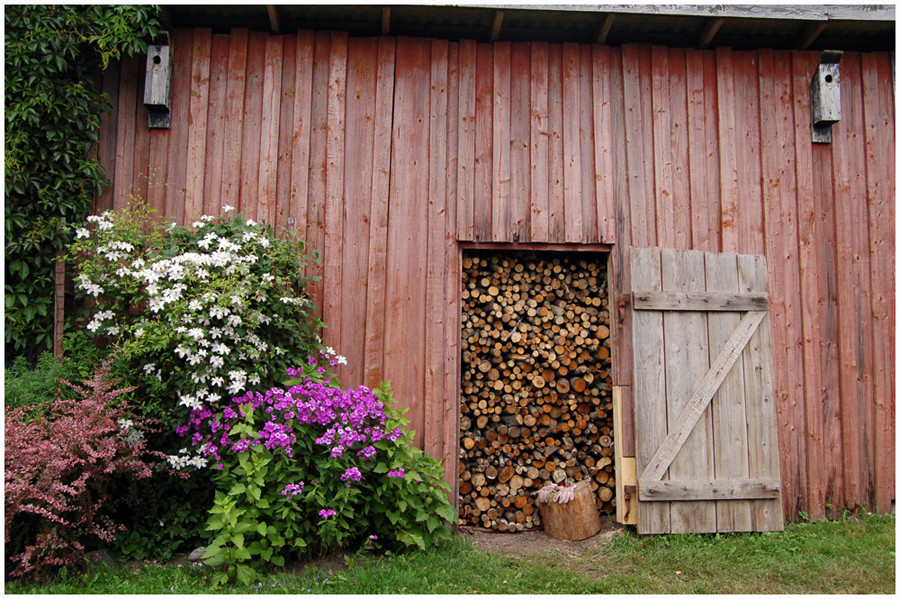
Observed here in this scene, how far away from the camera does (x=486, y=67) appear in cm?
539

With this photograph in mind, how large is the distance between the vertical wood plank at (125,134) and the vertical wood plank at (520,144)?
321 cm

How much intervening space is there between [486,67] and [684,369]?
10.1 ft

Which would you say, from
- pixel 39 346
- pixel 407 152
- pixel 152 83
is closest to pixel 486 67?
pixel 407 152

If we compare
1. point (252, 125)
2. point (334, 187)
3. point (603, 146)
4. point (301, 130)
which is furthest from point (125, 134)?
point (603, 146)

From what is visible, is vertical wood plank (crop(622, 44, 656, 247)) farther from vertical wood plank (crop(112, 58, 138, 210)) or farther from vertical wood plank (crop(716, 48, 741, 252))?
vertical wood plank (crop(112, 58, 138, 210))

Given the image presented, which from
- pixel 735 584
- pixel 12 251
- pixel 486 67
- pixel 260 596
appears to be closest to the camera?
pixel 260 596

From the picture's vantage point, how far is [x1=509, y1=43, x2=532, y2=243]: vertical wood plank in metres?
5.22

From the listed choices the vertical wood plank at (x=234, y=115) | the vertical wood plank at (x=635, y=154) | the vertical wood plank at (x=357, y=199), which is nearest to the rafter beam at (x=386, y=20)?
the vertical wood plank at (x=357, y=199)

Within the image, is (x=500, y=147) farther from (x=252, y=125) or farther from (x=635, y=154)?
(x=252, y=125)

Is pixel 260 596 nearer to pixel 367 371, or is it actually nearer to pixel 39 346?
pixel 367 371

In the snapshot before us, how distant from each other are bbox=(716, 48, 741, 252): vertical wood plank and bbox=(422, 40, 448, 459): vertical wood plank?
2453 mm

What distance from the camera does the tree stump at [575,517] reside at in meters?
4.86

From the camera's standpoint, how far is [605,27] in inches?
206

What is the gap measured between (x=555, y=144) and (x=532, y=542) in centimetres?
334
